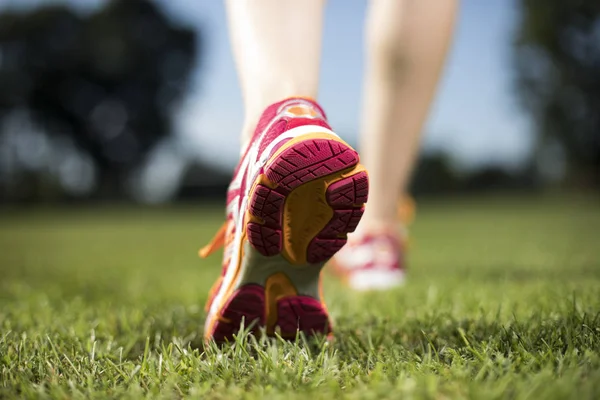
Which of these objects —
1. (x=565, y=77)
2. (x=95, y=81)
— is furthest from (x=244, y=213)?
(x=95, y=81)

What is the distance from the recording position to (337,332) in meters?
1.31

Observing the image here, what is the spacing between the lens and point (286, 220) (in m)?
1.08

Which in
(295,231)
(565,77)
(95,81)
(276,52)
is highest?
(565,77)

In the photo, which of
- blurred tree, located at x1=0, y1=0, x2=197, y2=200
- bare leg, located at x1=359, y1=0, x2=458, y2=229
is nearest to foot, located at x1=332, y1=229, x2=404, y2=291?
bare leg, located at x1=359, y1=0, x2=458, y2=229

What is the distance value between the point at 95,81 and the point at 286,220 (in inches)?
Answer: 1188

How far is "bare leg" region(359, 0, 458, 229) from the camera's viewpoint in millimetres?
1844

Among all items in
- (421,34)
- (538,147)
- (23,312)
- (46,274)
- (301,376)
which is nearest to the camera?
(301,376)

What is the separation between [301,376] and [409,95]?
1302 millimetres

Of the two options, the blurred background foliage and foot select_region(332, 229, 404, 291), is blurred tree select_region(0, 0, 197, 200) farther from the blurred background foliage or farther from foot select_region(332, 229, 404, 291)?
foot select_region(332, 229, 404, 291)

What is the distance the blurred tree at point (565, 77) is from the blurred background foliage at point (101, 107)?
172 centimetres

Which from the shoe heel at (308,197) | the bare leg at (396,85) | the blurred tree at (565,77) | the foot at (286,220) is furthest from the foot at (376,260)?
the blurred tree at (565,77)

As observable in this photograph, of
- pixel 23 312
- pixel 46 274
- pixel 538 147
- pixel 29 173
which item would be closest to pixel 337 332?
pixel 23 312

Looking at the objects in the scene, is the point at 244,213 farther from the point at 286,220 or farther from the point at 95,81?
the point at 95,81

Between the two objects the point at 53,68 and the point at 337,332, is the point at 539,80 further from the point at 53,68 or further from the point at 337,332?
the point at 337,332
